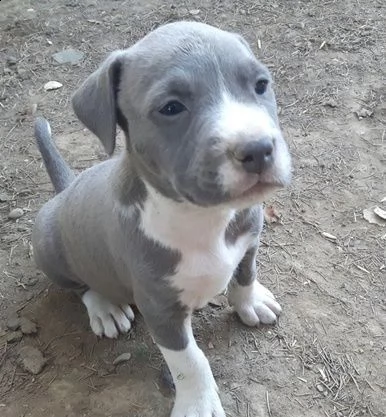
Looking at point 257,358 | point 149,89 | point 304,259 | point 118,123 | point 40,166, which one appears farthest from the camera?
point 40,166

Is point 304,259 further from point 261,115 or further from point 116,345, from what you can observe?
point 261,115

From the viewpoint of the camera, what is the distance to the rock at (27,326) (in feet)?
12.3

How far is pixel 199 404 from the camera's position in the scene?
3215mm

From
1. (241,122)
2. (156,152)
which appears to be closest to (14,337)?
(156,152)

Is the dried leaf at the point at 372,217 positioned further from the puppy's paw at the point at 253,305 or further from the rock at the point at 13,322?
the rock at the point at 13,322

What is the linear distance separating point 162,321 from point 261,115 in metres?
1.07

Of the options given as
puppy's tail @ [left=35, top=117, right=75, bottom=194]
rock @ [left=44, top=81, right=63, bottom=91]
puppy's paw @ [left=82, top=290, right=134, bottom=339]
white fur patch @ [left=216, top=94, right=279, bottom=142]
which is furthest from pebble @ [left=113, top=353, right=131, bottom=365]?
rock @ [left=44, top=81, right=63, bottom=91]

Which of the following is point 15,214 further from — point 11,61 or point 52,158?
point 11,61

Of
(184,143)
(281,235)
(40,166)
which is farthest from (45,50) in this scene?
(184,143)

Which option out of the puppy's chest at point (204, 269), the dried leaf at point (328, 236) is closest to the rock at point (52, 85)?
the dried leaf at point (328, 236)

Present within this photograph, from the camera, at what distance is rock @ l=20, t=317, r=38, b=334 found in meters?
3.74

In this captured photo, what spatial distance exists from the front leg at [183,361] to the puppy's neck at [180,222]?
310 millimetres

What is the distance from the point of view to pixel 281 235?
405 cm

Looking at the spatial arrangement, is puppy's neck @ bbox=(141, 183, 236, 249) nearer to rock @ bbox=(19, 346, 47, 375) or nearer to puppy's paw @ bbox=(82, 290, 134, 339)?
puppy's paw @ bbox=(82, 290, 134, 339)
